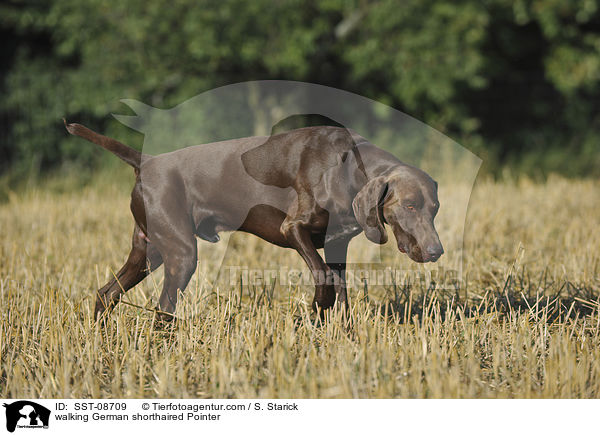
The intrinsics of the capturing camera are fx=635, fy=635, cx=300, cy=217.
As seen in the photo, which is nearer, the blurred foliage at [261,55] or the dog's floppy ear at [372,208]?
the dog's floppy ear at [372,208]

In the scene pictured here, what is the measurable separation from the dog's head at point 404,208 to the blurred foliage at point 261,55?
8507mm

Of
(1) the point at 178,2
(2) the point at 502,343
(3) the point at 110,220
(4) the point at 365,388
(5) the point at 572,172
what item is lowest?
(4) the point at 365,388

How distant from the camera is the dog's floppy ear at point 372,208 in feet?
10.8

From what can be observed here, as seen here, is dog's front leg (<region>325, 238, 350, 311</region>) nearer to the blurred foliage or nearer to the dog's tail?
the dog's tail

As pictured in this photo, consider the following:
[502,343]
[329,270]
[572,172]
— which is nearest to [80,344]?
[329,270]

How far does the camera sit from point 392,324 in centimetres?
400

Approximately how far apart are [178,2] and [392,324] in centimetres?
886

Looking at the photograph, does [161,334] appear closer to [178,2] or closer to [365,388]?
[365,388]

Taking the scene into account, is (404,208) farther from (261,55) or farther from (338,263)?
(261,55)
